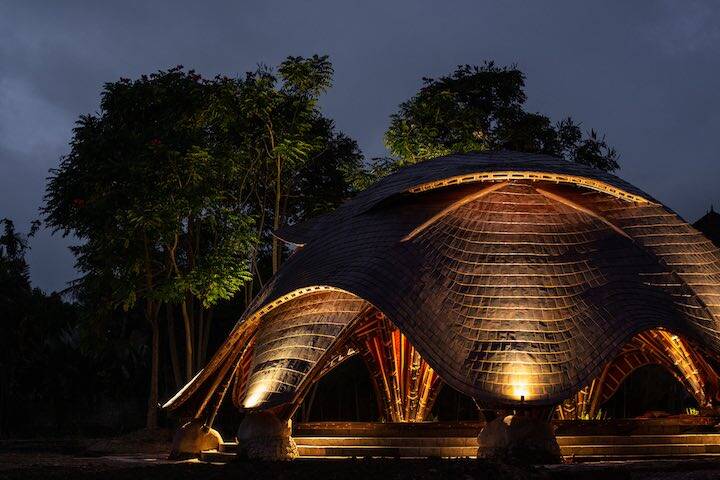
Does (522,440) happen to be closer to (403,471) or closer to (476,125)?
(403,471)

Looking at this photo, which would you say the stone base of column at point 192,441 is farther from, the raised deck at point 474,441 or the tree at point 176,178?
the tree at point 176,178

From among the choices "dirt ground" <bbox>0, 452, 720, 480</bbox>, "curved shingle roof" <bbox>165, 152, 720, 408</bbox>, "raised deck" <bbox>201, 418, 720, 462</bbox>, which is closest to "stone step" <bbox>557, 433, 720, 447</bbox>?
"raised deck" <bbox>201, 418, 720, 462</bbox>

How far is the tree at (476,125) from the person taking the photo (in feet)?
93.3

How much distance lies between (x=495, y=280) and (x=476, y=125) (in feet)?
46.2

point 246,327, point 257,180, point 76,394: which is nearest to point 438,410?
point 257,180

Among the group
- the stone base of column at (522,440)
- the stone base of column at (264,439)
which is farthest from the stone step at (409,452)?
the stone base of column at (522,440)

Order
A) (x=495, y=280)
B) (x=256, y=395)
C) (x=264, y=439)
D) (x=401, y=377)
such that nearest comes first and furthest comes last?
(x=264, y=439), (x=256, y=395), (x=495, y=280), (x=401, y=377)

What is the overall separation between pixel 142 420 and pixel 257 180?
13.9 metres

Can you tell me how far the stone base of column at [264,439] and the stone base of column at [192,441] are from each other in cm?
239

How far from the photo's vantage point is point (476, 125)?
2983 centimetres

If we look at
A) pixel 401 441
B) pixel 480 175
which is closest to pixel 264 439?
pixel 401 441

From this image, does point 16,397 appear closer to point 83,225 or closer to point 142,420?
point 142,420

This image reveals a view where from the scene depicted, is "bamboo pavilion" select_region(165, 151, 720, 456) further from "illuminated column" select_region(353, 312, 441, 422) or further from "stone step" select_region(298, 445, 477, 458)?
"illuminated column" select_region(353, 312, 441, 422)

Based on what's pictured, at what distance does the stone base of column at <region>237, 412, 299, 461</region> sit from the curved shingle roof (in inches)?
14.4
